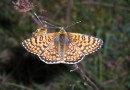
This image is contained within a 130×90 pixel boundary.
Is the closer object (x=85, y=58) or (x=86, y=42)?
(x=86, y=42)

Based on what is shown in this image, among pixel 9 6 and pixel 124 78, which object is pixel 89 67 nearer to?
pixel 124 78

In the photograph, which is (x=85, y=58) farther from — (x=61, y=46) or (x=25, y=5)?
(x=25, y=5)

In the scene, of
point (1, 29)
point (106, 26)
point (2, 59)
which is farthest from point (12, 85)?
point (106, 26)

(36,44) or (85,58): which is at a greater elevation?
(36,44)

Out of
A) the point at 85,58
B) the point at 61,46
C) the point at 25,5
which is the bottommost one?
the point at 85,58

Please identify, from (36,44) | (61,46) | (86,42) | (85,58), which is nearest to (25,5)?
(36,44)

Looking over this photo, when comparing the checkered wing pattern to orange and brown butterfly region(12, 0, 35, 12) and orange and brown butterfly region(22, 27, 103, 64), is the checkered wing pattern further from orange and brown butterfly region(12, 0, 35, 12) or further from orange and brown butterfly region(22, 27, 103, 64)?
orange and brown butterfly region(12, 0, 35, 12)
